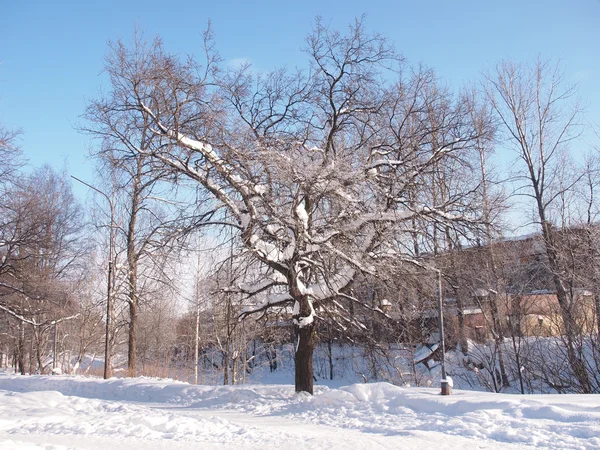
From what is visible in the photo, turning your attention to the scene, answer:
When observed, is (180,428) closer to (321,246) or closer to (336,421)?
(336,421)

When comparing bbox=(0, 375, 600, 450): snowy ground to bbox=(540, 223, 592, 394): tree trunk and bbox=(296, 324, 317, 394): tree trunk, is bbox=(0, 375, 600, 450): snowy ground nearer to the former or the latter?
bbox=(296, 324, 317, 394): tree trunk

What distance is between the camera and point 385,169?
14.9m

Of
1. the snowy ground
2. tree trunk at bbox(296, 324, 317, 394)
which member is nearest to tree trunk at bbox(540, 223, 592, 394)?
the snowy ground

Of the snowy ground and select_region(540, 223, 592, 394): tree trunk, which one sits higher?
select_region(540, 223, 592, 394): tree trunk

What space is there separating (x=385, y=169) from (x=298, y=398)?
7.06 meters

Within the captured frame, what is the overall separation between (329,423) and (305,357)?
4.13 meters

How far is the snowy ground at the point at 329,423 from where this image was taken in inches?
305

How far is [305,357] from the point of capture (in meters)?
14.3

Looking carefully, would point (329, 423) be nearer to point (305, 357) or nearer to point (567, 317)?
point (305, 357)

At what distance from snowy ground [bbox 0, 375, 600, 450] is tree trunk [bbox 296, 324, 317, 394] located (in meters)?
0.79

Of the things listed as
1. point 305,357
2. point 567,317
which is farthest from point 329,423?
point 567,317

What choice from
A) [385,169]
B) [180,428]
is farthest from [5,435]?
[385,169]

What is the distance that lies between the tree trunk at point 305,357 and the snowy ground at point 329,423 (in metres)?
0.79

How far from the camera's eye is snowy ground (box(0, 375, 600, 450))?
25.4 ft
